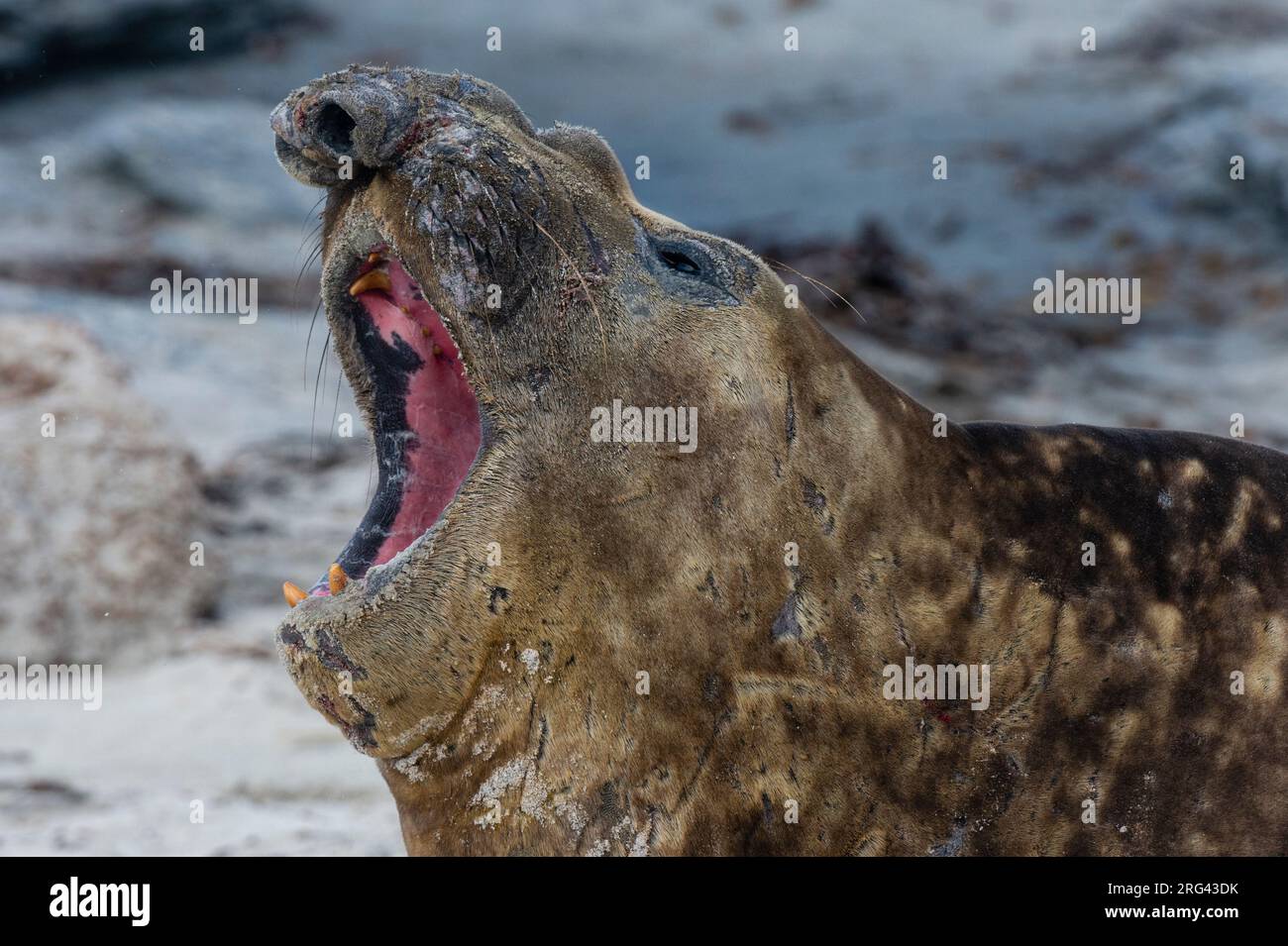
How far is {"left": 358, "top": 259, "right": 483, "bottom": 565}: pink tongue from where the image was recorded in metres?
2.81

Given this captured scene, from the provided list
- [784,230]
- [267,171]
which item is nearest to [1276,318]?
[784,230]

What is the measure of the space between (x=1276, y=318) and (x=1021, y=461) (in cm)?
820
